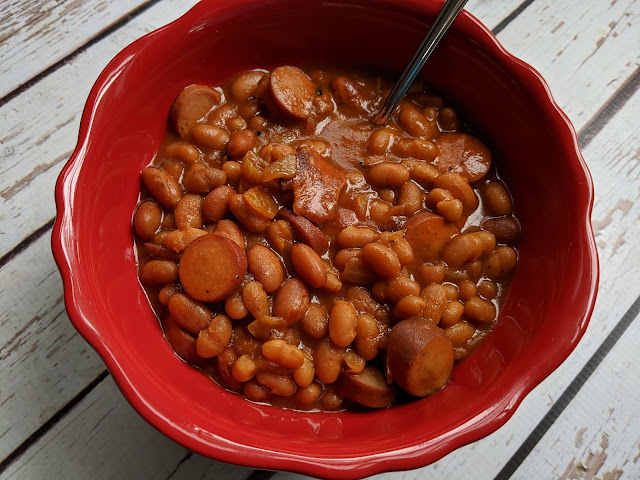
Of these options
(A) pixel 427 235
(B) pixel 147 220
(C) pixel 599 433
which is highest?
(B) pixel 147 220

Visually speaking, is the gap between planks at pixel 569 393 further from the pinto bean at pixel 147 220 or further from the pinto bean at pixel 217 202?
the pinto bean at pixel 147 220

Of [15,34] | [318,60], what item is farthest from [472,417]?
[15,34]

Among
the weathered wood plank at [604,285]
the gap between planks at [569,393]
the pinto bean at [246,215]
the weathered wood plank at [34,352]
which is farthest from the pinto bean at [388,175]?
the weathered wood plank at [34,352]

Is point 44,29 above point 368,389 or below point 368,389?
above

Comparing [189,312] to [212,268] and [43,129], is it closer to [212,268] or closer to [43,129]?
[212,268]

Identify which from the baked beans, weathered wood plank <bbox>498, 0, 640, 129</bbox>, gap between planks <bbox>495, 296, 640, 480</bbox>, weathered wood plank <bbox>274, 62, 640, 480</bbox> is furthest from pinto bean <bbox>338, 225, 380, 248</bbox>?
weathered wood plank <bbox>498, 0, 640, 129</bbox>

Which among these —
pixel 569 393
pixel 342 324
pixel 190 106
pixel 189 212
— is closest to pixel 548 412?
pixel 569 393
